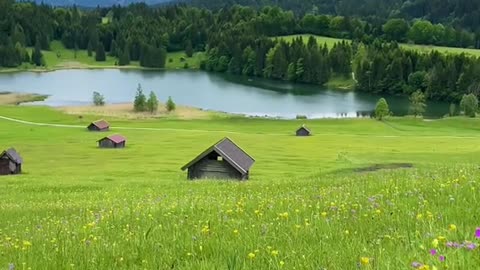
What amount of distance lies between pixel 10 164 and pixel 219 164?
27.9 m

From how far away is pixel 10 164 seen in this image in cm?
6631

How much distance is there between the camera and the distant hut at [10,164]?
66.2m

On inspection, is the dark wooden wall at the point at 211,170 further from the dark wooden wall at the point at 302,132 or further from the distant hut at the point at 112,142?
the dark wooden wall at the point at 302,132

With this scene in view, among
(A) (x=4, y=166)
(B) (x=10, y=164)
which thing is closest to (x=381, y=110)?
(A) (x=4, y=166)

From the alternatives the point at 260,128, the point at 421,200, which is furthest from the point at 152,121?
the point at 421,200

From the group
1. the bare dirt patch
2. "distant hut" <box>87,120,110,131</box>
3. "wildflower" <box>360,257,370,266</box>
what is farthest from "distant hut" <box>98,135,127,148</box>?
"wildflower" <box>360,257,370,266</box>

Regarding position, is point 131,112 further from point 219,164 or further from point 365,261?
point 365,261

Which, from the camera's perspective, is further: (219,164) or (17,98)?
(17,98)

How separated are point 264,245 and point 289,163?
63148mm

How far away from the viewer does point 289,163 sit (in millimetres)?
69250

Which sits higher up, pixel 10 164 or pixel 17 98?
pixel 10 164

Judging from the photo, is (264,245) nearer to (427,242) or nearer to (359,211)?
(427,242)

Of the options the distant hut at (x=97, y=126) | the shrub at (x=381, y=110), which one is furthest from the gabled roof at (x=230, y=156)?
the shrub at (x=381, y=110)

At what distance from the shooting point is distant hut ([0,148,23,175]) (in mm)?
66188
